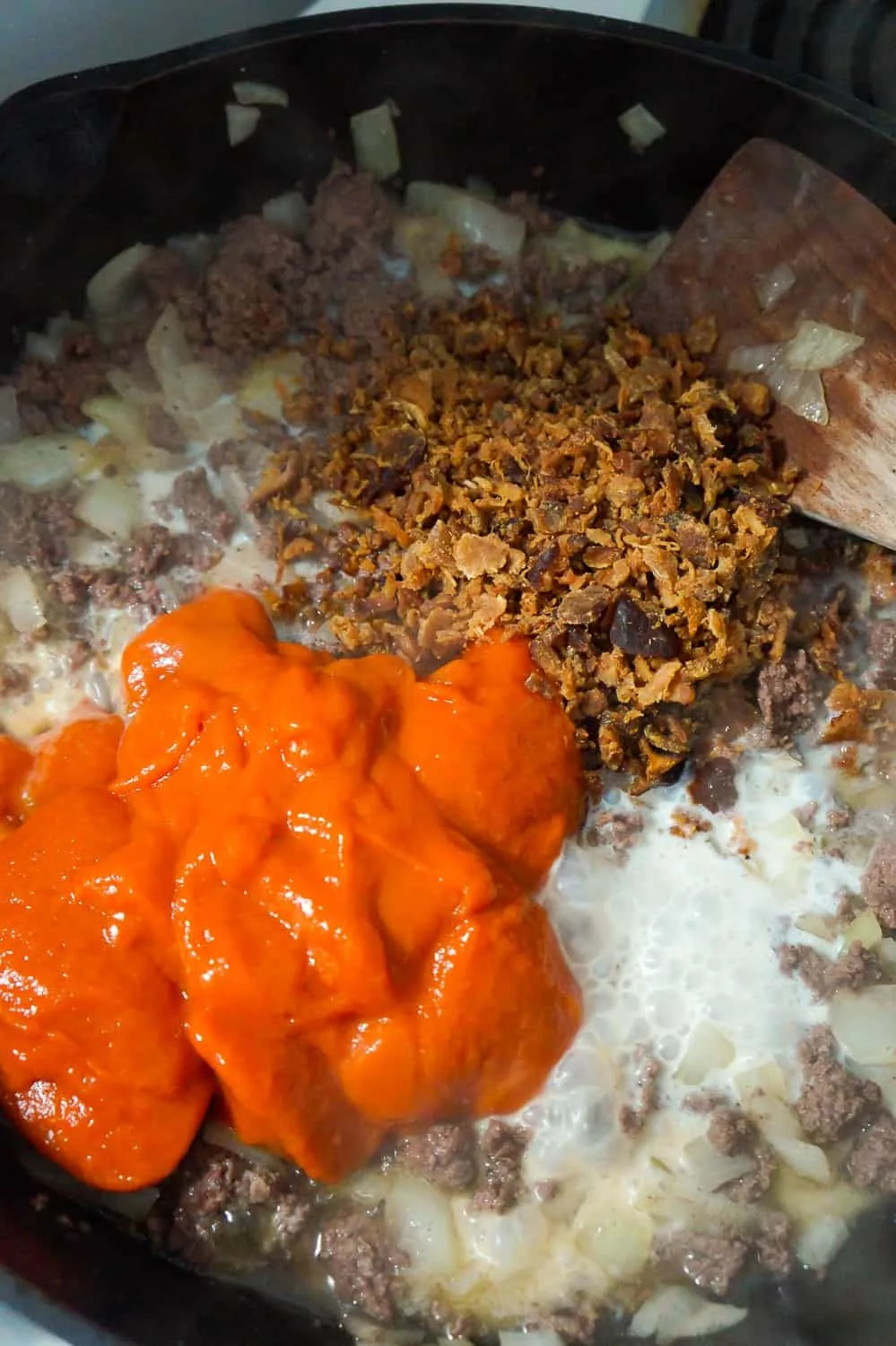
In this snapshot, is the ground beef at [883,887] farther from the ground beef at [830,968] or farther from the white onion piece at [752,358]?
the white onion piece at [752,358]

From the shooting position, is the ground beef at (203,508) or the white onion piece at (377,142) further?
the white onion piece at (377,142)

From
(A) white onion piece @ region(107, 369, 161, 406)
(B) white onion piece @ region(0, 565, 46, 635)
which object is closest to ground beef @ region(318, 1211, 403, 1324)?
(B) white onion piece @ region(0, 565, 46, 635)

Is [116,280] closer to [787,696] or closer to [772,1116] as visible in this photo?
[787,696]

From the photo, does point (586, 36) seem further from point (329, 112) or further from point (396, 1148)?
point (396, 1148)

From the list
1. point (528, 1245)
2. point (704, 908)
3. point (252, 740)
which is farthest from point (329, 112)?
point (528, 1245)

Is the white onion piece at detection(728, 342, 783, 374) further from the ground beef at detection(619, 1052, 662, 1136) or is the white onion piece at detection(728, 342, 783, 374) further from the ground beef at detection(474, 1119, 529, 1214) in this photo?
the ground beef at detection(474, 1119, 529, 1214)

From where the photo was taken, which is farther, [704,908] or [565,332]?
[565,332]

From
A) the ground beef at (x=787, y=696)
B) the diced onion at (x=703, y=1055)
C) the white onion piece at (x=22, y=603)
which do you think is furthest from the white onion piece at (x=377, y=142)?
the diced onion at (x=703, y=1055)
